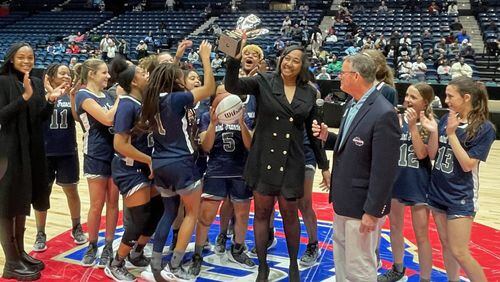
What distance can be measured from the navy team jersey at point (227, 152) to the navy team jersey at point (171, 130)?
0.47 meters

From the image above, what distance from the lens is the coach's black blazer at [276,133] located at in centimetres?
325

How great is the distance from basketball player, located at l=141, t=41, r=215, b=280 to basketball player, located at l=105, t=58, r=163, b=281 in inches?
5.4

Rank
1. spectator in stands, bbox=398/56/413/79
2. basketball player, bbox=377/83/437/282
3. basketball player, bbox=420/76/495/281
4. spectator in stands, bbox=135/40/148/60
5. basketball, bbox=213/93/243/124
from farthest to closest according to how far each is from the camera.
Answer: spectator in stands, bbox=135/40/148/60
spectator in stands, bbox=398/56/413/79
basketball, bbox=213/93/243/124
basketball player, bbox=377/83/437/282
basketball player, bbox=420/76/495/281

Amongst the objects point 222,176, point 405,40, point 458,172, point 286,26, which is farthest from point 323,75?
point 458,172

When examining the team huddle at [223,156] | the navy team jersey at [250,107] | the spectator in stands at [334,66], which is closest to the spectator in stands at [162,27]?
the spectator in stands at [334,66]

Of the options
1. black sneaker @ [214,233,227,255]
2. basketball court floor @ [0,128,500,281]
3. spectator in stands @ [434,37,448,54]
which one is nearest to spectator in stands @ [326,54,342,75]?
spectator in stands @ [434,37,448,54]

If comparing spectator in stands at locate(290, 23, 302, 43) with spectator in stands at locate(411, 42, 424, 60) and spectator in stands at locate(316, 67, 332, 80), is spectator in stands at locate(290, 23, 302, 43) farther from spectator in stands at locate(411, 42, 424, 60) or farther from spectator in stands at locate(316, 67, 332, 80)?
spectator in stands at locate(316, 67, 332, 80)

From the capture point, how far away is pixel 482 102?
2.92 m

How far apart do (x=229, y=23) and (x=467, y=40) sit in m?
8.17

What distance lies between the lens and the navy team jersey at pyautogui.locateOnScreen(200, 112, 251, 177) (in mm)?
3746

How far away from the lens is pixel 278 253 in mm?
4129

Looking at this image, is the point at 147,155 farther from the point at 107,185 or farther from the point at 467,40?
the point at 467,40

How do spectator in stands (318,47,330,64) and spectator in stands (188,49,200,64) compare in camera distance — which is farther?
spectator in stands (188,49,200,64)

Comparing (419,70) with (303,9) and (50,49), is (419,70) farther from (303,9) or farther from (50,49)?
(50,49)
